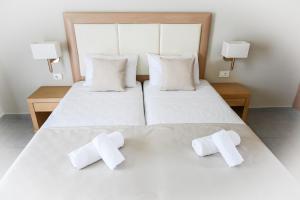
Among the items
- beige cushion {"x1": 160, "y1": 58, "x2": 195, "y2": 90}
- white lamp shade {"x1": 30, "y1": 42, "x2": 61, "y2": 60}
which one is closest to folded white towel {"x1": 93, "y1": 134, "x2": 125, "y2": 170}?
beige cushion {"x1": 160, "y1": 58, "x2": 195, "y2": 90}

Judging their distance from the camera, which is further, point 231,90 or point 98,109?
point 231,90

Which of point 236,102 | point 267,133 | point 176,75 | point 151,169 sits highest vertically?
point 176,75

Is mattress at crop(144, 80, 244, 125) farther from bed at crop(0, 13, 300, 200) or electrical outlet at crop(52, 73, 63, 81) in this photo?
electrical outlet at crop(52, 73, 63, 81)

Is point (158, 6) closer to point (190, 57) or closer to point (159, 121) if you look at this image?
point (190, 57)

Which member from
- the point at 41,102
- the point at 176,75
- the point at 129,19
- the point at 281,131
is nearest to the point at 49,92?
the point at 41,102

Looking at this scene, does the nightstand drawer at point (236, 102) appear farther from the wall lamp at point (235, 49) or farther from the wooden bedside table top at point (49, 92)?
the wooden bedside table top at point (49, 92)

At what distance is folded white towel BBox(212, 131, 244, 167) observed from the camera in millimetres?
1239

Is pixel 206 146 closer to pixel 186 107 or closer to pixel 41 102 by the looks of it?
pixel 186 107

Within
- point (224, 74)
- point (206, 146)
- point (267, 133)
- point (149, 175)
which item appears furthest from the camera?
point (224, 74)

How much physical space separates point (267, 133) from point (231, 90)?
0.64m

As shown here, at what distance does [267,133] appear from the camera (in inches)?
95.0

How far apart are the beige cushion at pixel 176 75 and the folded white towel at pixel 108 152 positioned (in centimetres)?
111

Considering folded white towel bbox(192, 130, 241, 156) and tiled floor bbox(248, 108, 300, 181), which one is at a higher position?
folded white towel bbox(192, 130, 241, 156)

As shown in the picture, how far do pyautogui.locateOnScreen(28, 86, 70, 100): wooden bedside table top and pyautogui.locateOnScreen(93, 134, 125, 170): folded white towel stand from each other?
1257 mm
